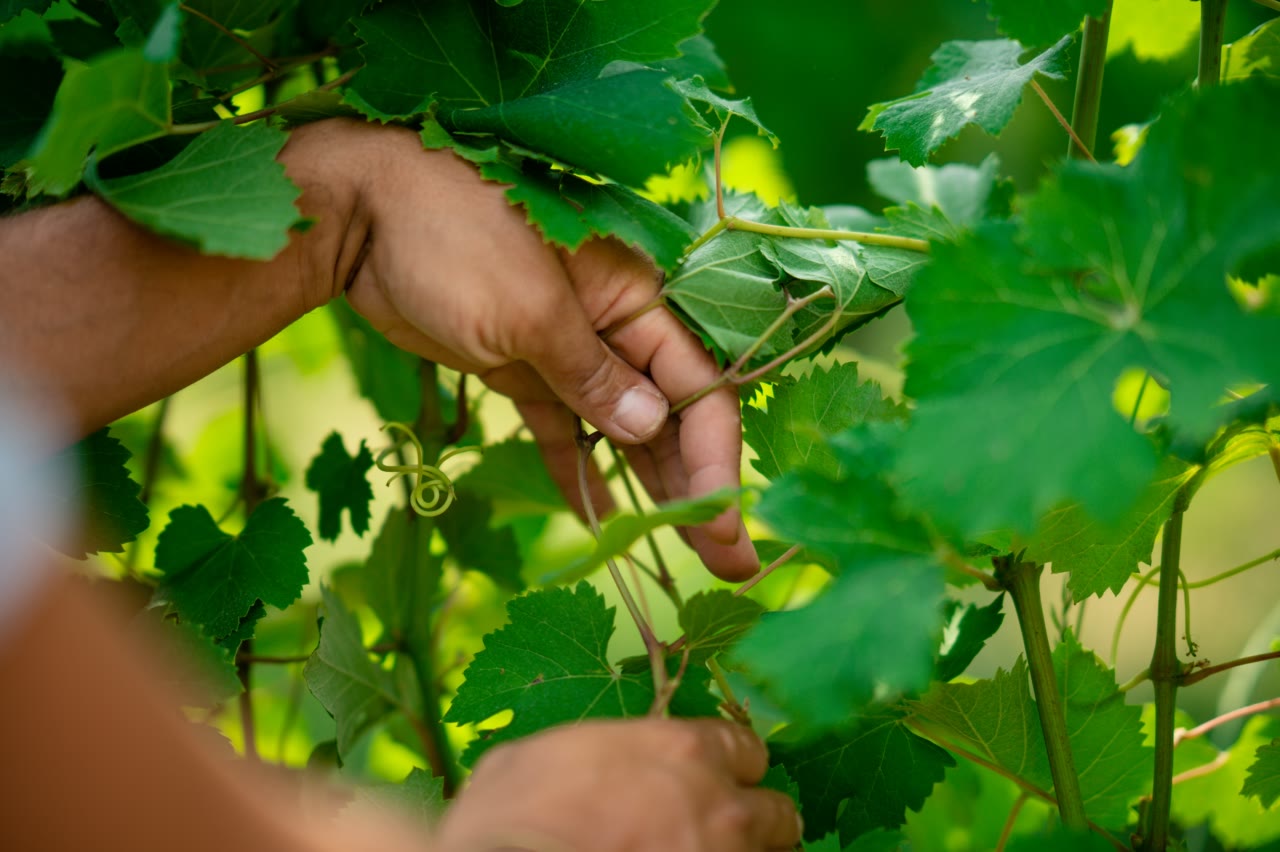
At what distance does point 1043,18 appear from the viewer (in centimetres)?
48

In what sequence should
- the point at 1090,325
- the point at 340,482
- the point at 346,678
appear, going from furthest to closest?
the point at 340,482, the point at 346,678, the point at 1090,325

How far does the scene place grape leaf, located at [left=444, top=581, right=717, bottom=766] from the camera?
54 centimetres

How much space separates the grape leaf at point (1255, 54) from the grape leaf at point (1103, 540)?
0.27m

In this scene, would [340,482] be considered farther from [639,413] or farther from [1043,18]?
[1043,18]

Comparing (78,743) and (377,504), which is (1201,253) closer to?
(78,743)

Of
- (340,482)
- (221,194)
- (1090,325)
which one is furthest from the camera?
(340,482)

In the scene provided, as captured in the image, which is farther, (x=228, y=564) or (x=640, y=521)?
(x=228, y=564)

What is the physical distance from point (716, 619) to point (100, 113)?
1.24 feet

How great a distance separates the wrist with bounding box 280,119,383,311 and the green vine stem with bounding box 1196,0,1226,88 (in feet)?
1.47

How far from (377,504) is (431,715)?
50 cm

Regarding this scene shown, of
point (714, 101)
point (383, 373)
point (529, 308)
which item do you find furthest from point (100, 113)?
point (383, 373)

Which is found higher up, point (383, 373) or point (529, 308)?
point (529, 308)

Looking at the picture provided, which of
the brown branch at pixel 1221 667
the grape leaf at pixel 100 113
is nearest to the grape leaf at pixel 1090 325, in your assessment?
the brown branch at pixel 1221 667

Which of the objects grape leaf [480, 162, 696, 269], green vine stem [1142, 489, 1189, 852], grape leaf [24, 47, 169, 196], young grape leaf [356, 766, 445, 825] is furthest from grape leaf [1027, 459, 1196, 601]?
grape leaf [24, 47, 169, 196]
